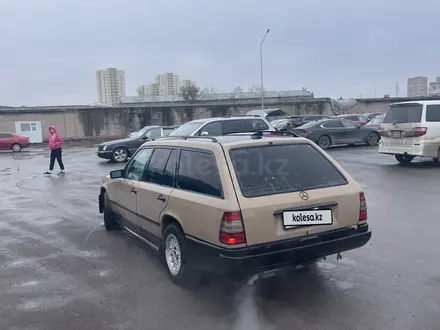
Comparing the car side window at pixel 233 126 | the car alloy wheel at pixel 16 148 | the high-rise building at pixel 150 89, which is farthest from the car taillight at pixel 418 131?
the high-rise building at pixel 150 89

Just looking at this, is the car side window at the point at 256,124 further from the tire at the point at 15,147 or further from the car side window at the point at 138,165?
the tire at the point at 15,147

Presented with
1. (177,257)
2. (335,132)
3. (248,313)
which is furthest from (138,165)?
(335,132)

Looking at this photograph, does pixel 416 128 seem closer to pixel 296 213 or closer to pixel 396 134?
pixel 396 134

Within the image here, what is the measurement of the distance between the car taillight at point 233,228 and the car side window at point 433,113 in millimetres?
9918

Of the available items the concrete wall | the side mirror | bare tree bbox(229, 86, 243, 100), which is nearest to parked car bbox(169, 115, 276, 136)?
the side mirror

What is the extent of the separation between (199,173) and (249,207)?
761 mm

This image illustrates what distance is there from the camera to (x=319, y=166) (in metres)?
4.31

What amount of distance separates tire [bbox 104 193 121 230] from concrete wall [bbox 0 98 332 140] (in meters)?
31.8

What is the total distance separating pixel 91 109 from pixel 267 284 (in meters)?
35.5

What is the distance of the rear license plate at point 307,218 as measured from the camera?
380 cm

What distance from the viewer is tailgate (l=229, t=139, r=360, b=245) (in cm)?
370

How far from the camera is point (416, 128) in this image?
11.6m

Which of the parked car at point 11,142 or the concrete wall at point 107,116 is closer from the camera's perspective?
the parked car at point 11,142

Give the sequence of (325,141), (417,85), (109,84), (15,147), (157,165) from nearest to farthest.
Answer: (157,165)
(325,141)
(15,147)
(417,85)
(109,84)
